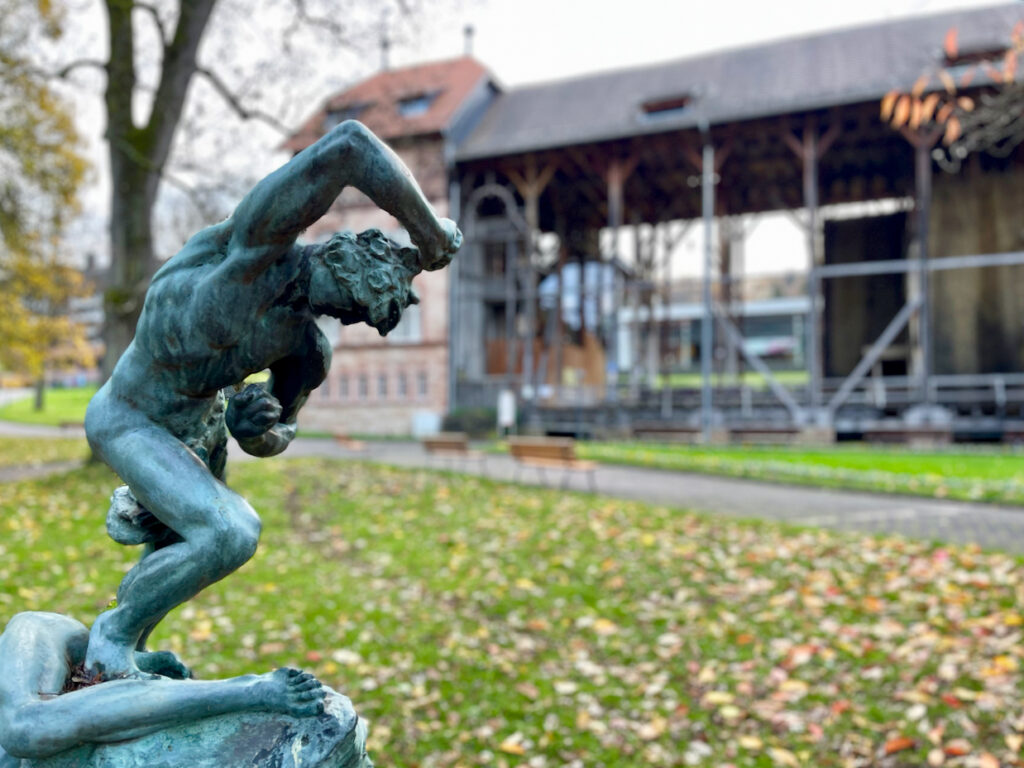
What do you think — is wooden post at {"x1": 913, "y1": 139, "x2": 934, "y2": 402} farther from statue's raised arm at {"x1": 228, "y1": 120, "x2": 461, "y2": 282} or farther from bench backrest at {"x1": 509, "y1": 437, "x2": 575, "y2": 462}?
statue's raised arm at {"x1": 228, "y1": 120, "x2": 461, "y2": 282}

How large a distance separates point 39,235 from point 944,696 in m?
17.7

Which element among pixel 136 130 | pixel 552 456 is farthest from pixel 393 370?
pixel 552 456

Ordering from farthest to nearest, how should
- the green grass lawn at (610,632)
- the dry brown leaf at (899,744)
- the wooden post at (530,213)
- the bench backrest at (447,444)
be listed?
the wooden post at (530,213) → the bench backrest at (447,444) → the green grass lawn at (610,632) → the dry brown leaf at (899,744)

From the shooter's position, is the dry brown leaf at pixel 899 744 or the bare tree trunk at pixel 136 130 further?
the bare tree trunk at pixel 136 130

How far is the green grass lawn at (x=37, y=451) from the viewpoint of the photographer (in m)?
14.0

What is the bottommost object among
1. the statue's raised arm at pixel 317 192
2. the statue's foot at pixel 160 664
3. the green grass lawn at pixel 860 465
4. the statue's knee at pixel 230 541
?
the green grass lawn at pixel 860 465

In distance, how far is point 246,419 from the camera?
1.95 m

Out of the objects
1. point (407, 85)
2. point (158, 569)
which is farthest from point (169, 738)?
point (407, 85)

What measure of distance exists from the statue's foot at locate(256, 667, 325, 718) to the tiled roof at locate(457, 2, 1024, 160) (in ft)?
64.4

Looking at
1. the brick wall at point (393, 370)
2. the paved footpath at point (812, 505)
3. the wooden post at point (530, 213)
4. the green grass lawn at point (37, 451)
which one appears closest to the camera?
the paved footpath at point (812, 505)

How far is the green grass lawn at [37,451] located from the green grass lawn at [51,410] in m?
7.65

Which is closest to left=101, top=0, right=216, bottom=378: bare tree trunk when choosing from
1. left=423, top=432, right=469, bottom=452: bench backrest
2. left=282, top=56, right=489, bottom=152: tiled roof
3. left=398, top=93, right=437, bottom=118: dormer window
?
left=282, top=56, right=489, bottom=152: tiled roof

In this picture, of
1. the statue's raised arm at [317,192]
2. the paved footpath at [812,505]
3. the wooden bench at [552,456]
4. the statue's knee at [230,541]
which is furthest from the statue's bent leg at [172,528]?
the wooden bench at [552,456]

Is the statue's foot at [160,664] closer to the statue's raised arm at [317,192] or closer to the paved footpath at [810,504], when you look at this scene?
the statue's raised arm at [317,192]
